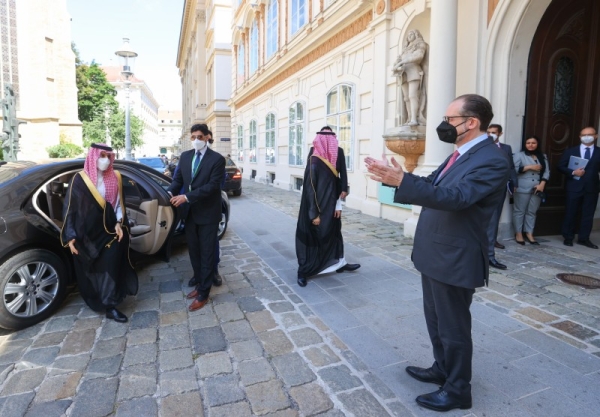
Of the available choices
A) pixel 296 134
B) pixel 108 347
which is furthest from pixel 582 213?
pixel 296 134

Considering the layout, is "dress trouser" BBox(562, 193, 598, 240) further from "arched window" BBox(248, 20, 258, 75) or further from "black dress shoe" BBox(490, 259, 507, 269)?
"arched window" BBox(248, 20, 258, 75)

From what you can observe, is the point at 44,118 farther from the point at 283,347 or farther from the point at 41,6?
the point at 283,347

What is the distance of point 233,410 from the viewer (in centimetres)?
256

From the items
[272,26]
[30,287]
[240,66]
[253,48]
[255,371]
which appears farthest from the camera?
[240,66]

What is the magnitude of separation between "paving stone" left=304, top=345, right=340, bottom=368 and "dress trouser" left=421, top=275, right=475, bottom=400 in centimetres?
91

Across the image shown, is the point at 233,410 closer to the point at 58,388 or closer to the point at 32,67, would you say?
the point at 58,388

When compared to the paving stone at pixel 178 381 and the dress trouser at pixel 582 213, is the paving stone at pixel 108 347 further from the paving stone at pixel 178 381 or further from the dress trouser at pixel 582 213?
the dress trouser at pixel 582 213

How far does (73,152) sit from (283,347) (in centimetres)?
2800

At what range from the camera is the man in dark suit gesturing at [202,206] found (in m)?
4.27

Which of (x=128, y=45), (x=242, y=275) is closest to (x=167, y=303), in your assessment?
(x=242, y=275)

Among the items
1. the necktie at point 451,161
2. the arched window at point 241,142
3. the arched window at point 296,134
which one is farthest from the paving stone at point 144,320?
the arched window at point 241,142

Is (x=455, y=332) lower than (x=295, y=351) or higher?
higher

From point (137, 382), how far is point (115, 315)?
1234 mm

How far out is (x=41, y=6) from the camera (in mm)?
30500
